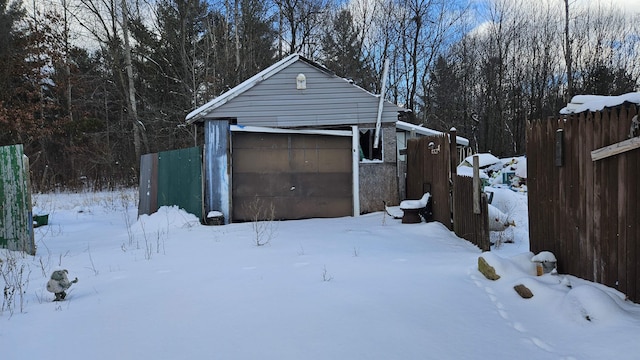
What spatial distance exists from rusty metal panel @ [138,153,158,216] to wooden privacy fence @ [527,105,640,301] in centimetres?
972

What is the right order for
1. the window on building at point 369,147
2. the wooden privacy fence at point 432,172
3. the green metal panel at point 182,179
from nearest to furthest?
the wooden privacy fence at point 432,172
the green metal panel at point 182,179
the window on building at point 369,147

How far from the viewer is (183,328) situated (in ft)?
10.5

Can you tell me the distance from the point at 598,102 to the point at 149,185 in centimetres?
1094

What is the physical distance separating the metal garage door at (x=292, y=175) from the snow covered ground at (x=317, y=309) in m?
3.85

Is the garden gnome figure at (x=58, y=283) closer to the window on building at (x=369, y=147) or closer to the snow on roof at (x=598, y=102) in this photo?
the snow on roof at (x=598, y=102)

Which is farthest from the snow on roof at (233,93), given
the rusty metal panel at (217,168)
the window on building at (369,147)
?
the window on building at (369,147)

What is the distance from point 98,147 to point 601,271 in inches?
1035

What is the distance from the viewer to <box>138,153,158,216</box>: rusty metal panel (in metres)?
11.5

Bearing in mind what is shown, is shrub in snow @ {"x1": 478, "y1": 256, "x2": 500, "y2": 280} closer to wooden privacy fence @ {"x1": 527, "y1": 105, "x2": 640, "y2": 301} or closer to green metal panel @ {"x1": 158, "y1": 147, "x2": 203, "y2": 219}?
wooden privacy fence @ {"x1": 527, "y1": 105, "x2": 640, "y2": 301}

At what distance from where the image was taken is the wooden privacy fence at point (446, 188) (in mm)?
6152

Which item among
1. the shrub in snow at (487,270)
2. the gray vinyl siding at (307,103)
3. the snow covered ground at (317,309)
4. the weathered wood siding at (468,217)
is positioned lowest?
the snow covered ground at (317,309)

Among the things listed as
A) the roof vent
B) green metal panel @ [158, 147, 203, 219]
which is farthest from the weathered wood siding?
green metal panel @ [158, 147, 203, 219]

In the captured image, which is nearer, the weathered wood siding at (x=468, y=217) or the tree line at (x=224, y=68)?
the weathered wood siding at (x=468, y=217)

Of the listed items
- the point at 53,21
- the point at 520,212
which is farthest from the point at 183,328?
the point at 53,21
